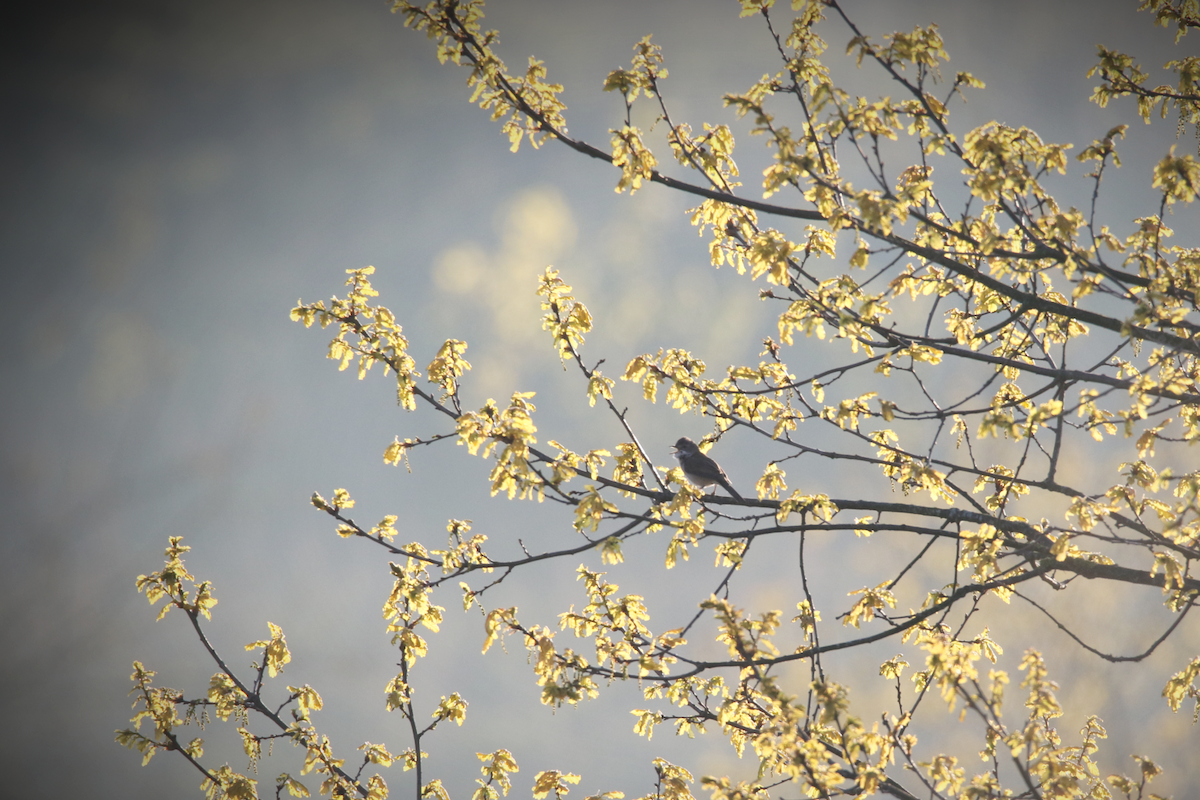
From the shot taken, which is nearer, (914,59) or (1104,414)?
(914,59)

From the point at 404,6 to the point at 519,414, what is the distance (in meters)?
2.68

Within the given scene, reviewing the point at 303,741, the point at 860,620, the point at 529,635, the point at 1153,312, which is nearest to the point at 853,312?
the point at 1153,312

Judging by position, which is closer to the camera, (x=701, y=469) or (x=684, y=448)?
(x=701, y=469)

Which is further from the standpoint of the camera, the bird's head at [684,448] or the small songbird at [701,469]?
the bird's head at [684,448]

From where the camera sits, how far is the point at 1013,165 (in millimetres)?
4680

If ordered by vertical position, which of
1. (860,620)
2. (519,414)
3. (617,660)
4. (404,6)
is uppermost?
(404,6)

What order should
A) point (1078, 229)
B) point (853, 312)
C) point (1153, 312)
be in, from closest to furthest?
point (1153, 312) < point (1078, 229) < point (853, 312)

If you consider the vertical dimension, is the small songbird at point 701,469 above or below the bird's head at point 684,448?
below

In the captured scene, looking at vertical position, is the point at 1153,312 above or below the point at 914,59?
below

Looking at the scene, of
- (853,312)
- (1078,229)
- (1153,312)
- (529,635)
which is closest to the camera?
(1153,312)

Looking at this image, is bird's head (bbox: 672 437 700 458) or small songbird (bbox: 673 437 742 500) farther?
bird's head (bbox: 672 437 700 458)

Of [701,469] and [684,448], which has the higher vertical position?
[684,448]

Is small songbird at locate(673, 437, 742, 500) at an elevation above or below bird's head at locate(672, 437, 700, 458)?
below

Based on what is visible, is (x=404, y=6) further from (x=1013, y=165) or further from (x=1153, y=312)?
(x=1153, y=312)
